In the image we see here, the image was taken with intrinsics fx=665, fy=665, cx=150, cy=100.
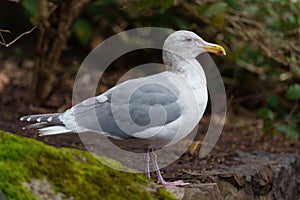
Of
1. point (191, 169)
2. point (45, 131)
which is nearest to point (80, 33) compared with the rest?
point (191, 169)

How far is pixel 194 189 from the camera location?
3.25 meters

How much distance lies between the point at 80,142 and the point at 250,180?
1.32 m

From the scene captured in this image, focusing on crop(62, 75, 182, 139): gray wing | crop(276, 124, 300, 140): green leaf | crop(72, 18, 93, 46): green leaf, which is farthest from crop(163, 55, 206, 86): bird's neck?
crop(72, 18, 93, 46): green leaf

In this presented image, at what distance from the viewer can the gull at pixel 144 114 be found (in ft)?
11.2

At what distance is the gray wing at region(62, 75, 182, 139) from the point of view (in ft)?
11.3

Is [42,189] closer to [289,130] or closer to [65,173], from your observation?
[65,173]

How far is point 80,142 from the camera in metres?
4.76

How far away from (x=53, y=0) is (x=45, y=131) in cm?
213

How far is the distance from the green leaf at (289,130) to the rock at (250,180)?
77 cm

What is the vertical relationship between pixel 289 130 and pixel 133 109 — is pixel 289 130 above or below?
below

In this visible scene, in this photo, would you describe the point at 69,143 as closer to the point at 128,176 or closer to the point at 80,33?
the point at 128,176

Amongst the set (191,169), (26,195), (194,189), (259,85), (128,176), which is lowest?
(259,85)

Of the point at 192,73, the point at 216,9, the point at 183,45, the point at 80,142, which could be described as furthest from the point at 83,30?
the point at 192,73

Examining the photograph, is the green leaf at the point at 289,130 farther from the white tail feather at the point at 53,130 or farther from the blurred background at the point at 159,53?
the white tail feather at the point at 53,130
